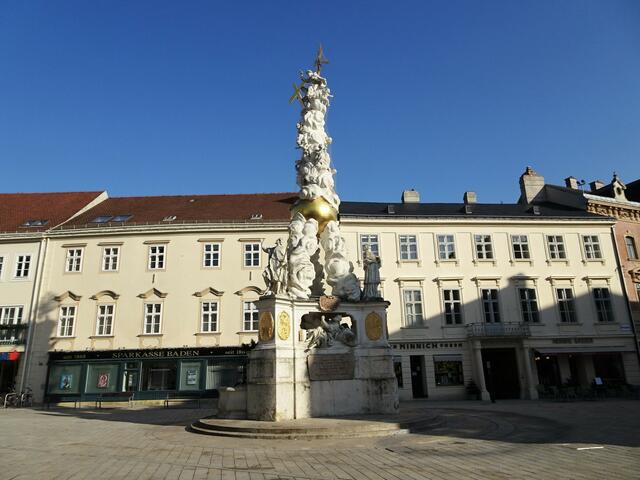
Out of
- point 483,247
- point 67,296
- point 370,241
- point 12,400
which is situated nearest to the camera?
point 12,400

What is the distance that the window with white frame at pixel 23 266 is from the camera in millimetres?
27969

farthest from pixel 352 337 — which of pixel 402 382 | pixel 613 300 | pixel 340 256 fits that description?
pixel 613 300

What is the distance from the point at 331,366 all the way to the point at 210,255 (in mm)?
17641

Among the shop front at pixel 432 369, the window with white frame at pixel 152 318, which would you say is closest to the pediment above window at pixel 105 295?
the window with white frame at pixel 152 318

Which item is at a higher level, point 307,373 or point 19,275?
point 19,275

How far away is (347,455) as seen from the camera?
7.73m

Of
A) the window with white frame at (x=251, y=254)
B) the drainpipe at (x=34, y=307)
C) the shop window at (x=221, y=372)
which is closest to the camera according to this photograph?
the shop window at (x=221, y=372)

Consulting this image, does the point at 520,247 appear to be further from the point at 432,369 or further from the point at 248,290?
the point at 248,290

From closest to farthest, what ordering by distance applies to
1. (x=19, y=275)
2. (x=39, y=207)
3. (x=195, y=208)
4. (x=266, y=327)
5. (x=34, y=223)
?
(x=266, y=327) → (x=19, y=275) → (x=34, y=223) → (x=195, y=208) → (x=39, y=207)

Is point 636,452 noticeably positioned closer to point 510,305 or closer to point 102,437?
point 102,437

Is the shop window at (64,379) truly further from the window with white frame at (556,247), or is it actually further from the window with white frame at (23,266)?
the window with white frame at (556,247)

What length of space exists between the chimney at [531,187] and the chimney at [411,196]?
9.18 metres

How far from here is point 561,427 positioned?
1123cm

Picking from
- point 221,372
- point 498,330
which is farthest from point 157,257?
point 498,330
